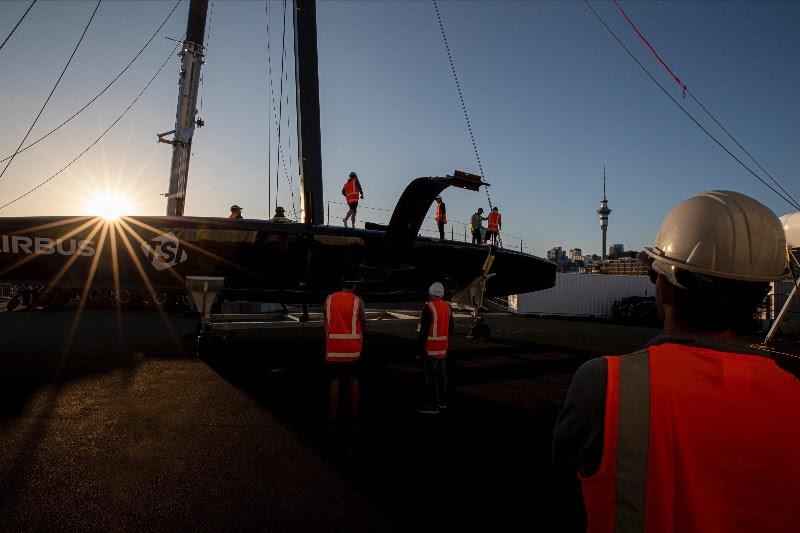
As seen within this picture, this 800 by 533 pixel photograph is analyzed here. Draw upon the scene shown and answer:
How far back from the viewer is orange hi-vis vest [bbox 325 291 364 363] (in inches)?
203

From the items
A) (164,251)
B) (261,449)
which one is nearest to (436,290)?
(261,449)

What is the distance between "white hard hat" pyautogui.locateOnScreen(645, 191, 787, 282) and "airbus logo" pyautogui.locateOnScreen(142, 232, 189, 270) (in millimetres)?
9333

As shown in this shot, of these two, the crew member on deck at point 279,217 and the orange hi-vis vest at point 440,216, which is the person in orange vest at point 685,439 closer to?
the crew member on deck at point 279,217

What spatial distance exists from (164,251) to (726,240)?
9673mm

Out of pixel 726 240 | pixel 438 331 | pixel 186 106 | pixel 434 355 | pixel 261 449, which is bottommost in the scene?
pixel 261 449

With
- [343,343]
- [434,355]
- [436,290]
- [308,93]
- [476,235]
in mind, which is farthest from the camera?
[476,235]

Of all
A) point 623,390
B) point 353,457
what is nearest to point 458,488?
point 353,457

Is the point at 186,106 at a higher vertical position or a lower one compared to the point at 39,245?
higher

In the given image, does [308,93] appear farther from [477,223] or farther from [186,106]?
[477,223]

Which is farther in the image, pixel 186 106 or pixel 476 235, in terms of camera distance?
pixel 476 235

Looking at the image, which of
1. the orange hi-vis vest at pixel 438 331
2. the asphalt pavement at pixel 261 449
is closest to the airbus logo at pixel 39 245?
the asphalt pavement at pixel 261 449

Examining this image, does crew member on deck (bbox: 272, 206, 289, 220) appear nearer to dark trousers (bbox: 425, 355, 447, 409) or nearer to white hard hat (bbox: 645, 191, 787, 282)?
dark trousers (bbox: 425, 355, 447, 409)

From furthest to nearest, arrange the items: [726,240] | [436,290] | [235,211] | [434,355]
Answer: [235,211] < [436,290] < [434,355] < [726,240]

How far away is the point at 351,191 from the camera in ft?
42.7
